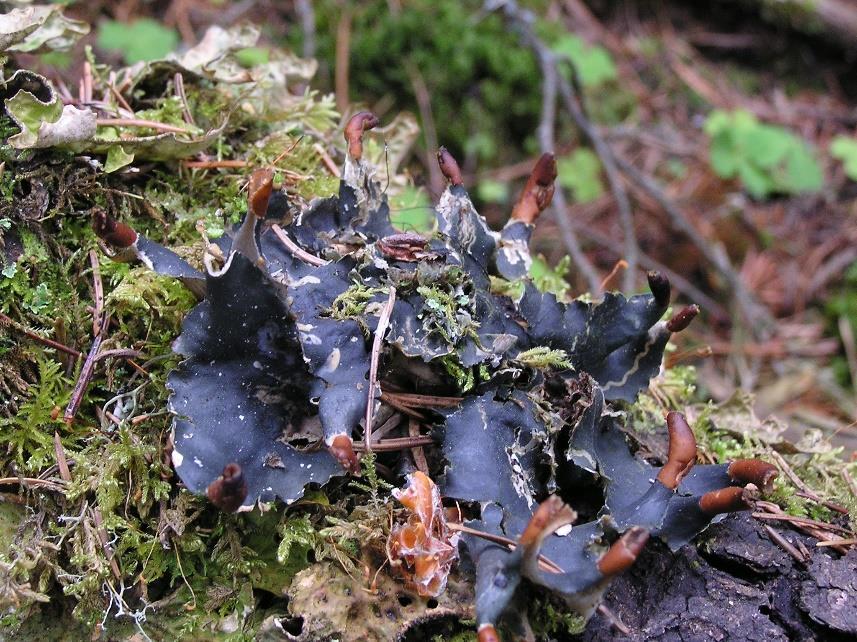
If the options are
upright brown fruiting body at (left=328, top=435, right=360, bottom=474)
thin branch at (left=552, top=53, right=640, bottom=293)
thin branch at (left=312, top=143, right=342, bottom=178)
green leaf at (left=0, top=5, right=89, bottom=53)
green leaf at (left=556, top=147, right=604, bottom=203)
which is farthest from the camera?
green leaf at (left=556, top=147, right=604, bottom=203)

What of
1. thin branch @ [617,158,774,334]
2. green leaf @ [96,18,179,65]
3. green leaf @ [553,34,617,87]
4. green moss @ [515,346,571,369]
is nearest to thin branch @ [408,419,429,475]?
green moss @ [515,346,571,369]

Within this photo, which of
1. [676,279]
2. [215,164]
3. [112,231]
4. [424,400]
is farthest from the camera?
[676,279]

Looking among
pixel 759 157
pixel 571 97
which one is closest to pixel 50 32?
pixel 571 97

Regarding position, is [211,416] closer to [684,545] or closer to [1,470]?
[1,470]

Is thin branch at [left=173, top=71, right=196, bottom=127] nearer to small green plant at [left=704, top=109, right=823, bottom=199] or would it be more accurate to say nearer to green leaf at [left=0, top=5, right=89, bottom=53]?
green leaf at [left=0, top=5, right=89, bottom=53]

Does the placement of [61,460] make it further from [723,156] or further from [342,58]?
[723,156]

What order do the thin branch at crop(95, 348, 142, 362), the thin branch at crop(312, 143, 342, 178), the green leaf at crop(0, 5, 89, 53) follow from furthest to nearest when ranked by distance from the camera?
the thin branch at crop(312, 143, 342, 178) < the green leaf at crop(0, 5, 89, 53) < the thin branch at crop(95, 348, 142, 362)
